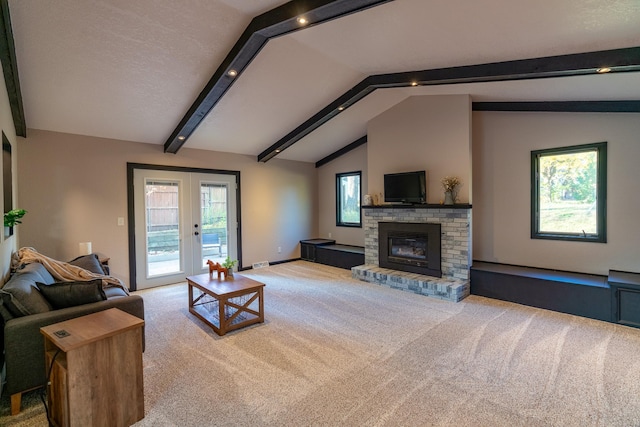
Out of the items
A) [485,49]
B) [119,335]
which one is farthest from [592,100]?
[119,335]

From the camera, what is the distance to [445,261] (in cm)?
495

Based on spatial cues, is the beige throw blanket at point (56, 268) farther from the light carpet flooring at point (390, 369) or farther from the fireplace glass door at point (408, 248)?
the fireplace glass door at point (408, 248)

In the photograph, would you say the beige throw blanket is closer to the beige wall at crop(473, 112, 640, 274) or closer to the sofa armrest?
the sofa armrest

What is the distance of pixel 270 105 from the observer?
4.82m

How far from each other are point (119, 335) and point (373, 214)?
4.75 m

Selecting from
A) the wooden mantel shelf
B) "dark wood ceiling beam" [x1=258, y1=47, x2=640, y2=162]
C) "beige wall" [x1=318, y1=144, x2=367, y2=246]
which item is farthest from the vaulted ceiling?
"beige wall" [x1=318, y1=144, x2=367, y2=246]

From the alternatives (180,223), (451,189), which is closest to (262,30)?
(451,189)

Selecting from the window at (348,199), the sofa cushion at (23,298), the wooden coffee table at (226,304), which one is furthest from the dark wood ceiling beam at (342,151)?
the sofa cushion at (23,298)

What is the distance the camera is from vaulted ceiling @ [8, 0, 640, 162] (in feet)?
8.68

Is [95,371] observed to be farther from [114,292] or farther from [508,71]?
[508,71]

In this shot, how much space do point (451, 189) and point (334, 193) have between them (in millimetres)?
3359

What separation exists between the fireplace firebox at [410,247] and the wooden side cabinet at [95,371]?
4369 millimetres

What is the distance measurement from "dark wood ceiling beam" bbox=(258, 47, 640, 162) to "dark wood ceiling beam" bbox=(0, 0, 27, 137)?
3.89 metres

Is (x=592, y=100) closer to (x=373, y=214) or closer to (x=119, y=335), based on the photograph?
(x=373, y=214)
